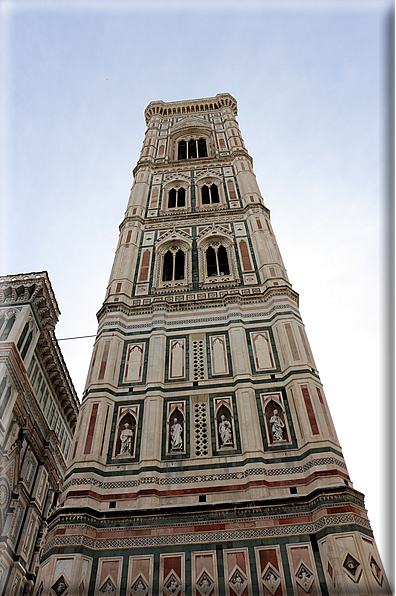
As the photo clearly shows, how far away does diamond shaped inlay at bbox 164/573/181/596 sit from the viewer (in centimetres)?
829

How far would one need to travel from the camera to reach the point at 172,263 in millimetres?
16656

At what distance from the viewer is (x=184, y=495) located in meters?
9.75

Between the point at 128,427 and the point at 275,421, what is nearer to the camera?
the point at 275,421

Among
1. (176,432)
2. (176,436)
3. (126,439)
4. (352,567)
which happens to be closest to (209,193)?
(176,432)

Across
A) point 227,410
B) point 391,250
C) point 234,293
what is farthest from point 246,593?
point 234,293

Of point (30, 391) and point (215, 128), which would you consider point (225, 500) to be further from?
point (215, 128)

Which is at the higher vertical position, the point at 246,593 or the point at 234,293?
the point at 234,293

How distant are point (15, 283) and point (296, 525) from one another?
10164 millimetres

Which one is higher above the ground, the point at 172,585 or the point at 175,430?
the point at 175,430

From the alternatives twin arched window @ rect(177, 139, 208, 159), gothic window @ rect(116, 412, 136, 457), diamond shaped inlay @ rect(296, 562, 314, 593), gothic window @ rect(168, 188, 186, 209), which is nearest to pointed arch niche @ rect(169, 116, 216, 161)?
twin arched window @ rect(177, 139, 208, 159)

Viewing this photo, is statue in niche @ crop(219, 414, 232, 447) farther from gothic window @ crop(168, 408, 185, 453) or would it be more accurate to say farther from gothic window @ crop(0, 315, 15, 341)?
gothic window @ crop(0, 315, 15, 341)

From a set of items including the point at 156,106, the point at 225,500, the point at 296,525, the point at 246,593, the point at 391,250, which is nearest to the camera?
the point at 391,250

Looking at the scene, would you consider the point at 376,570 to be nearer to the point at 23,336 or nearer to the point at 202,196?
the point at 23,336

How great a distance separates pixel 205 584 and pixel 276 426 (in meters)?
3.41
